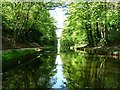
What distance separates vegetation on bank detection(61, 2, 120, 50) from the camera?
40938mm

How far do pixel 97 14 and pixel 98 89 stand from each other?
34.1 metres

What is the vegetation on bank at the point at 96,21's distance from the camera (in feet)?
134

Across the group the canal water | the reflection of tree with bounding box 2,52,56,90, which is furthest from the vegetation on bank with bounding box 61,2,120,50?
the reflection of tree with bounding box 2,52,56,90

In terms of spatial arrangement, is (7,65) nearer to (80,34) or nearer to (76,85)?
(76,85)

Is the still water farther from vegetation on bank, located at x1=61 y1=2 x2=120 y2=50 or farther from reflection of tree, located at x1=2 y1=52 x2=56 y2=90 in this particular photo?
vegetation on bank, located at x1=61 y1=2 x2=120 y2=50

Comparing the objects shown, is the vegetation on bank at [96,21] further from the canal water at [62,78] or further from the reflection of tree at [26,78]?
the reflection of tree at [26,78]

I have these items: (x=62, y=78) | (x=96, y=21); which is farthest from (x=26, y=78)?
(x=96, y=21)

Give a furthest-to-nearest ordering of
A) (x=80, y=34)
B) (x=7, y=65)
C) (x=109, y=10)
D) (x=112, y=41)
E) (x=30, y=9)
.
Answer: (x=80, y=34)
(x=112, y=41)
(x=109, y=10)
(x=30, y=9)
(x=7, y=65)

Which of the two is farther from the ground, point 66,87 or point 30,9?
point 30,9

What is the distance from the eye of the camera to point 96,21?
4506 cm

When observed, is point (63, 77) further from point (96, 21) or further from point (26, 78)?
point (96, 21)

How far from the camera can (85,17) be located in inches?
1962

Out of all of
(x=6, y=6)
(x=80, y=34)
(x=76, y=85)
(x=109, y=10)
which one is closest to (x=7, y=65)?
(x=76, y=85)

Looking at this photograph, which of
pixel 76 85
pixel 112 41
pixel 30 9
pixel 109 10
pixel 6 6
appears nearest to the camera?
pixel 76 85
